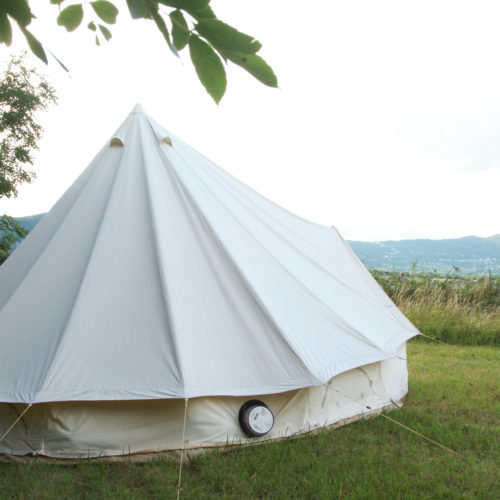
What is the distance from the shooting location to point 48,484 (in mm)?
2137

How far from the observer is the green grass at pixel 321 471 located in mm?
2129

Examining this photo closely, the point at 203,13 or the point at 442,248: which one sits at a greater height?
the point at 203,13

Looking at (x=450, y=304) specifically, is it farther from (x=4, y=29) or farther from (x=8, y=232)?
(x=8, y=232)

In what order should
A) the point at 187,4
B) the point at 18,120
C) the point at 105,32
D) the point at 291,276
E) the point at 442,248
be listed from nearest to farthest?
the point at 187,4, the point at 105,32, the point at 291,276, the point at 18,120, the point at 442,248

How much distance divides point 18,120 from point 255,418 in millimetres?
13146

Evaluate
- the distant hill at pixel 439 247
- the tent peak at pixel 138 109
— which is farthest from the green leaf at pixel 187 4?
the distant hill at pixel 439 247

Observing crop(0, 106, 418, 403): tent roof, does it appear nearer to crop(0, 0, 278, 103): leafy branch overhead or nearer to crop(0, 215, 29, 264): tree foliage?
crop(0, 0, 278, 103): leafy branch overhead

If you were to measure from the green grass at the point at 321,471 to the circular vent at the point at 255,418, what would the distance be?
111 millimetres

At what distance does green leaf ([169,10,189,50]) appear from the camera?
33.4 inches

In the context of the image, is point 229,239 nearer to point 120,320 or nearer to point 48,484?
point 120,320

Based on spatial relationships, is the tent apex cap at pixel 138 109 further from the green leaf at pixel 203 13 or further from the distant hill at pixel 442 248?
the distant hill at pixel 442 248

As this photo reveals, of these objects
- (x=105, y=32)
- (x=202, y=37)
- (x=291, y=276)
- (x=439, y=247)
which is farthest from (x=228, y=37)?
(x=439, y=247)

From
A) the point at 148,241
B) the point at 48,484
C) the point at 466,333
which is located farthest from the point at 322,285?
the point at 466,333

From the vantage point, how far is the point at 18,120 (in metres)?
12.8
